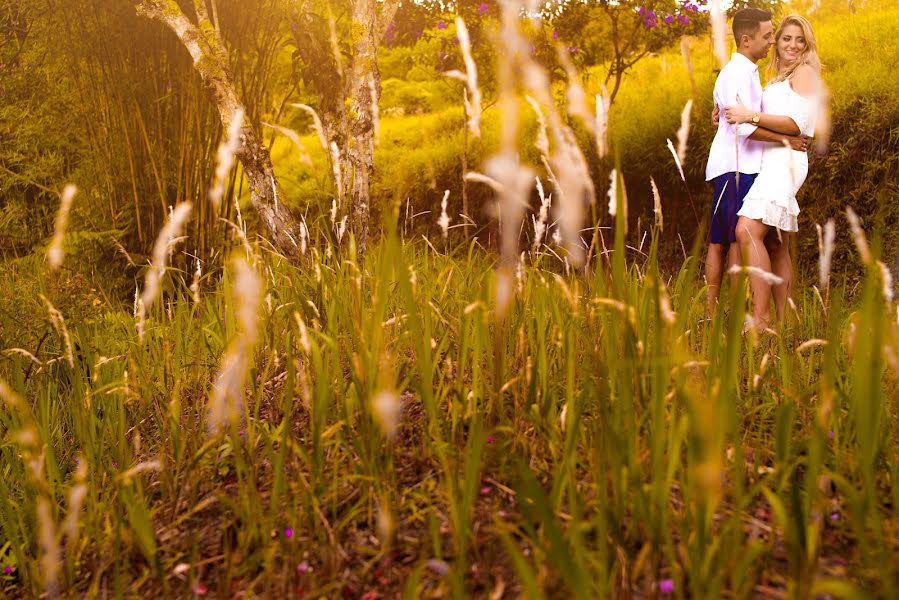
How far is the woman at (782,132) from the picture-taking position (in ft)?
11.4

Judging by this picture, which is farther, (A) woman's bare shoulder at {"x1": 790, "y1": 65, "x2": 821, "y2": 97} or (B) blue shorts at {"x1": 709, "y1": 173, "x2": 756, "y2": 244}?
(B) blue shorts at {"x1": 709, "y1": 173, "x2": 756, "y2": 244}

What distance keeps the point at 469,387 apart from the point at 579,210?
69cm

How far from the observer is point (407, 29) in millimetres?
7262

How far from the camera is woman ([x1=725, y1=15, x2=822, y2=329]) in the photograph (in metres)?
3.48

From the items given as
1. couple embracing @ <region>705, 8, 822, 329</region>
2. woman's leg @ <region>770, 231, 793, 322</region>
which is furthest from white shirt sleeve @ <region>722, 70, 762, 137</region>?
woman's leg @ <region>770, 231, 793, 322</region>

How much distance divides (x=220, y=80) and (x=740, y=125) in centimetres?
298

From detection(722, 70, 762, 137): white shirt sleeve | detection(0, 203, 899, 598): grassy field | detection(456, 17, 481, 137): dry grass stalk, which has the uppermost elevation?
detection(456, 17, 481, 137): dry grass stalk

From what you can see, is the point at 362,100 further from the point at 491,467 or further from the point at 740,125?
the point at 491,467

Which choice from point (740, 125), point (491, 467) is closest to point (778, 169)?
point (740, 125)

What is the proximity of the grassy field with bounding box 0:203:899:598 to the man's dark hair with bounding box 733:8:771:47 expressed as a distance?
243 cm

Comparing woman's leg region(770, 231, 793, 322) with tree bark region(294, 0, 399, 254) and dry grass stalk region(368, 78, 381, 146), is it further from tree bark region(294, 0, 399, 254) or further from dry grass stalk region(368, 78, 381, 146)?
dry grass stalk region(368, 78, 381, 146)

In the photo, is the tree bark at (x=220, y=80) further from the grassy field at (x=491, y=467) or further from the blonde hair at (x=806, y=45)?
the blonde hair at (x=806, y=45)

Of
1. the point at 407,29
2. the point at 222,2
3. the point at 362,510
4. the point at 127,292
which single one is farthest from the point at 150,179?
the point at 362,510

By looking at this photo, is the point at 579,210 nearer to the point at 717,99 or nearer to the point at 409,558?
the point at 409,558
